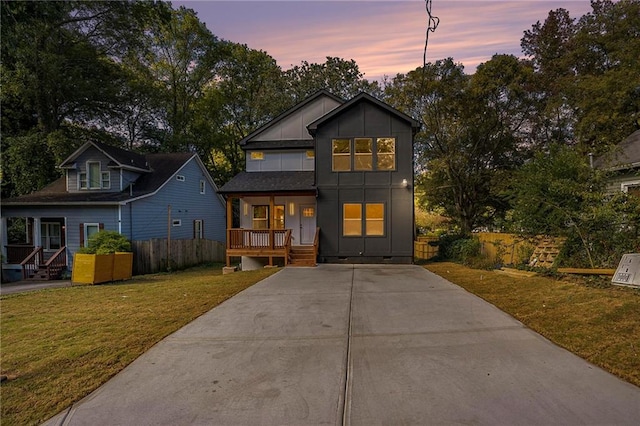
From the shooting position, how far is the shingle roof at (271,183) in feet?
47.3

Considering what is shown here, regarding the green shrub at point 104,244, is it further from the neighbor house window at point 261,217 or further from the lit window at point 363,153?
the lit window at point 363,153

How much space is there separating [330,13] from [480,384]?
35.6ft

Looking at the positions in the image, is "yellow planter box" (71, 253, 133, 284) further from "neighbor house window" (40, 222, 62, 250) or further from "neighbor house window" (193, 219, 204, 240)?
"neighbor house window" (193, 219, 204, 240)

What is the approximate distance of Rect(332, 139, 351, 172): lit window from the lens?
14.5m

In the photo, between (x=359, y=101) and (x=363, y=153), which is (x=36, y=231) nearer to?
(x=363, y=153)

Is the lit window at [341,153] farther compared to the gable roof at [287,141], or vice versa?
the gable roof at [287,141]

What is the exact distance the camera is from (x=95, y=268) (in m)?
11.7

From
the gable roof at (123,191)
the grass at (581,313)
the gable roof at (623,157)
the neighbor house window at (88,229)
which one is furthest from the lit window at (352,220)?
the neighbor house window at (88,229)

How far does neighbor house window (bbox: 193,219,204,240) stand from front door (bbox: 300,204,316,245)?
9472mm

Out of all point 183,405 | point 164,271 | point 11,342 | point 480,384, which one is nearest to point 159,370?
point 183,405

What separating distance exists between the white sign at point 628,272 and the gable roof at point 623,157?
399cm

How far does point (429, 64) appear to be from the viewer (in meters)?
21.3

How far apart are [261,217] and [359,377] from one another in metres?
13.3

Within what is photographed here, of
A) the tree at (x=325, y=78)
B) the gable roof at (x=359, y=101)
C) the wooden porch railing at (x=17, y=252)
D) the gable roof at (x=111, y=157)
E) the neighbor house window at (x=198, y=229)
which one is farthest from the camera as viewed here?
the tree at (x=325, y=78)
